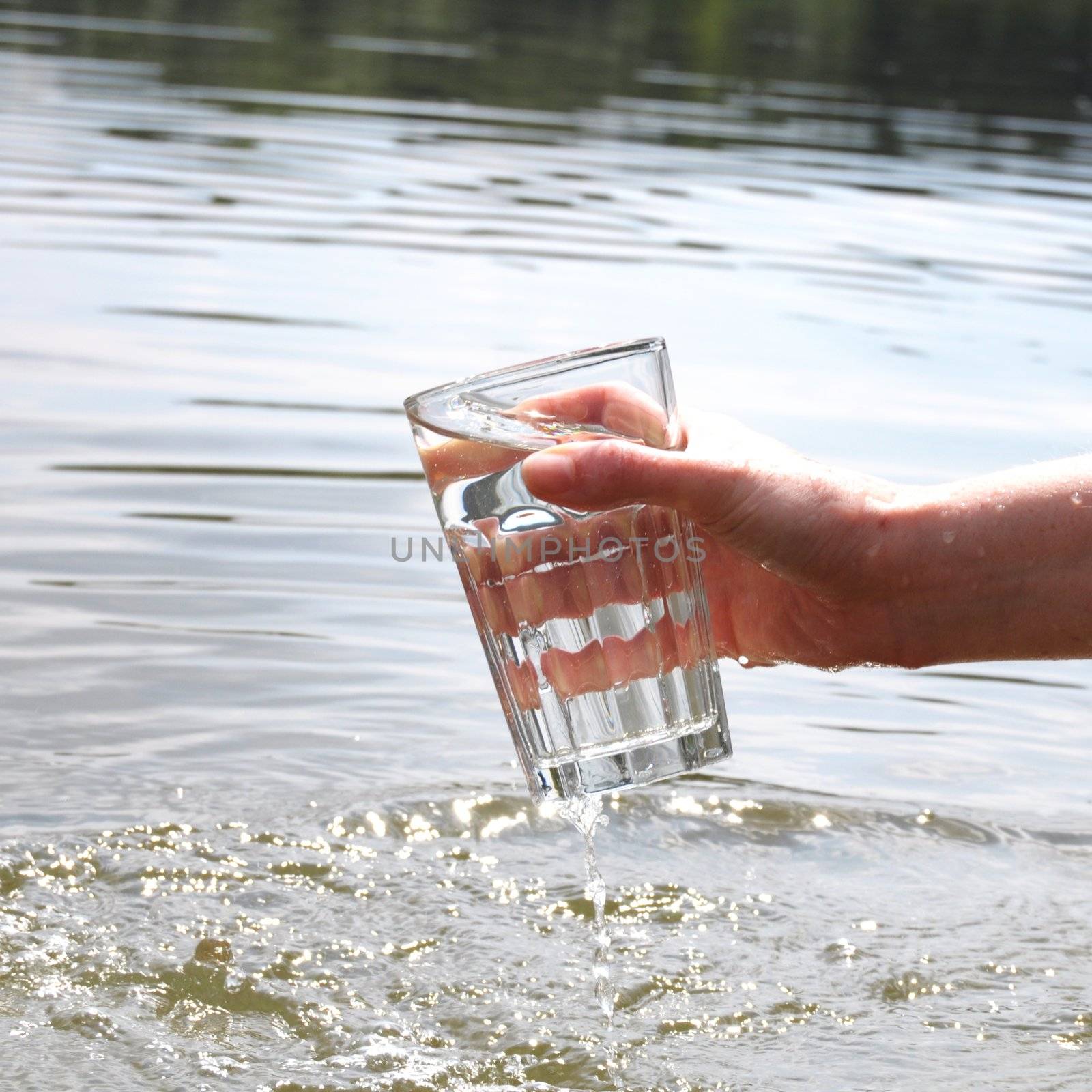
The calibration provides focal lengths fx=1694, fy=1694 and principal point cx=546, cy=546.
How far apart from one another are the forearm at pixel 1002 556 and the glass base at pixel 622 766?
0.44 m

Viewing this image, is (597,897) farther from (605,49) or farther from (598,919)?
(605,49)

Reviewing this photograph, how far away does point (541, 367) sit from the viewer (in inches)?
87.3

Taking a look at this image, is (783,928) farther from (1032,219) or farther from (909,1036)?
(1032,219)

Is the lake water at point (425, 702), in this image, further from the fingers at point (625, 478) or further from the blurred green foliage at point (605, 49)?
the blurred green foliage at point (605, 49)

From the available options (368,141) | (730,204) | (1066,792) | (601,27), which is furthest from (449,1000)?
→ (601,27)

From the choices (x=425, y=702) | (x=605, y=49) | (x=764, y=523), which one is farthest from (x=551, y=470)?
(x=605, y=49)

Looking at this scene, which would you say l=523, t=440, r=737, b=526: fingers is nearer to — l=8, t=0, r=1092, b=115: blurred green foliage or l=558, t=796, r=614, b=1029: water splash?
l=558, t=796, r=614, b=1029: water splash

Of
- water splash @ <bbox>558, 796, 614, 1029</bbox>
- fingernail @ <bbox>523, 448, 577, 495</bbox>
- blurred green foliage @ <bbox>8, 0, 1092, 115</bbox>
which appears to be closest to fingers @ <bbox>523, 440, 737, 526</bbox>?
fingernail @ <bbox>523, 448, 577, 495</bbox>

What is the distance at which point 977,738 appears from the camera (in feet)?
13.9

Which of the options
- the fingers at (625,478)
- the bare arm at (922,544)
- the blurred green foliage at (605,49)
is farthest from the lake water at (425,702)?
the blurred green foliage at (605,49)

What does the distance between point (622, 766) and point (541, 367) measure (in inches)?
23.1

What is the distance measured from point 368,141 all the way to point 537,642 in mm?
12645

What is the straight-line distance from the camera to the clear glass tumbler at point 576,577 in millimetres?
2285

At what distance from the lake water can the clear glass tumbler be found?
53 centimetres
